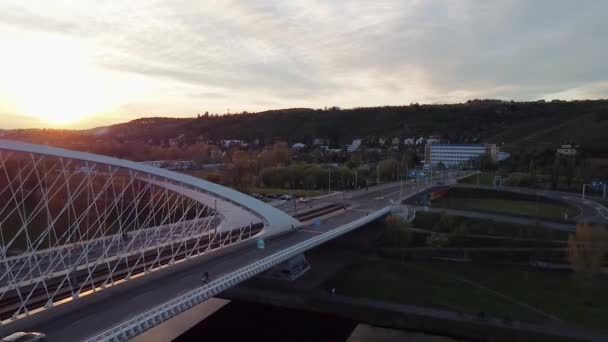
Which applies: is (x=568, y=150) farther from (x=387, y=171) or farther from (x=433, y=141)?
(x=433, y=141)

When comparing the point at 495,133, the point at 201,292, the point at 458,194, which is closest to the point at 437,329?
the point at 201,292

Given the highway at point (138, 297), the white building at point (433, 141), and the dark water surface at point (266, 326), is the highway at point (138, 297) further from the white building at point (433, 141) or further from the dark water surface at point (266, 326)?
the white building at point (433, 141)

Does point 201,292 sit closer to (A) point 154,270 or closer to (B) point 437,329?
(A) point 154,270

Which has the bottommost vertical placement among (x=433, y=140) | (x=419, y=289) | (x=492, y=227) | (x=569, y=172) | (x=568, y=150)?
(x=419, y=289)

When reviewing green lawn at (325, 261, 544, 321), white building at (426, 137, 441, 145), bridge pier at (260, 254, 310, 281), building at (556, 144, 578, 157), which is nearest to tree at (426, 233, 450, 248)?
green lawn at (325, 261, 544, 321)

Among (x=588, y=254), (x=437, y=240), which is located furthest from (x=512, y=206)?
(x=588, y=254)
